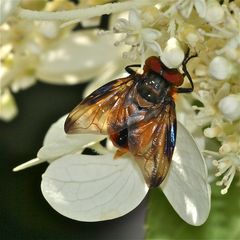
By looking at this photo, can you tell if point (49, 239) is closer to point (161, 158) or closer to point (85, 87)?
point (85, 87)

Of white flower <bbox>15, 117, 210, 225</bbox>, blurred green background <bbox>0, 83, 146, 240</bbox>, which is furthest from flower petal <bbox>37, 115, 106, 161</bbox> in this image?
blurred green background <bbox>0, 83, 146, 240</bbox>

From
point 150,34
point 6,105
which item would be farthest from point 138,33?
point 6,105

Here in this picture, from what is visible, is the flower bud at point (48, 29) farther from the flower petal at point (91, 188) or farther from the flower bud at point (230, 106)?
the flower bud at point (230, 106)

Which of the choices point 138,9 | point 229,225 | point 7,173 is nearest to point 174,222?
point 229,225

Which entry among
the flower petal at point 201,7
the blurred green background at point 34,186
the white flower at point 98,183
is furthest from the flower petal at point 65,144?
the blurred green background at point 34,186

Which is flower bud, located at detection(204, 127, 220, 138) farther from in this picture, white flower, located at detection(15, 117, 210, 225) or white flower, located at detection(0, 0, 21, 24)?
white flower, located at detection(0, 0, 21, 24)

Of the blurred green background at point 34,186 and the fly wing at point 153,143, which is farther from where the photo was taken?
the blurred green background at point 34,186

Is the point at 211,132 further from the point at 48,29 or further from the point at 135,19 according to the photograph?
the point at 48,29
